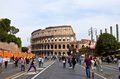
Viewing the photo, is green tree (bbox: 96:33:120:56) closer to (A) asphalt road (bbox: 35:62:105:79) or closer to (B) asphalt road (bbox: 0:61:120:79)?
(A) asphalt road (bbox: 35:62:105:79)

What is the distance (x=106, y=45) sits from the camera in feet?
325

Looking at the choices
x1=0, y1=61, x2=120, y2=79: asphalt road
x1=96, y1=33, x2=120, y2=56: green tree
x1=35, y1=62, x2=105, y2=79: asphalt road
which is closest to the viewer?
x1=35, y1=62, x2=105, y2=79: asphalt road

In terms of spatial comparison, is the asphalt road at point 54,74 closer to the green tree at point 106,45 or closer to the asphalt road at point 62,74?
the asphalt road at point 62,74

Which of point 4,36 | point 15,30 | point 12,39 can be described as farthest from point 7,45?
point 15,30

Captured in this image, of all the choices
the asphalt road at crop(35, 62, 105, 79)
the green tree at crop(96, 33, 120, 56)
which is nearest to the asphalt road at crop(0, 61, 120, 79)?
the asphalt road at crop(35, 62, 105, 79)

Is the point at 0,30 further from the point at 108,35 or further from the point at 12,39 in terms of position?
the point at 108,35

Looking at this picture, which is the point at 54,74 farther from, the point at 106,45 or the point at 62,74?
the point at 106,45

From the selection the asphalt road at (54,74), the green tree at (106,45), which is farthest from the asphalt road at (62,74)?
the green tree at (106,45)

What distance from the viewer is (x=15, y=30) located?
15962 centimetres

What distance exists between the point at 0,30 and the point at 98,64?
3032 inches

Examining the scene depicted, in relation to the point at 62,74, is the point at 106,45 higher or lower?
higher

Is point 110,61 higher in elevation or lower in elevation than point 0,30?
lower

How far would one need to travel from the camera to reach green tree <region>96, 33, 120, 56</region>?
9813 cm

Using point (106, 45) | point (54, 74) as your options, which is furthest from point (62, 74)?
point (106, 45)
